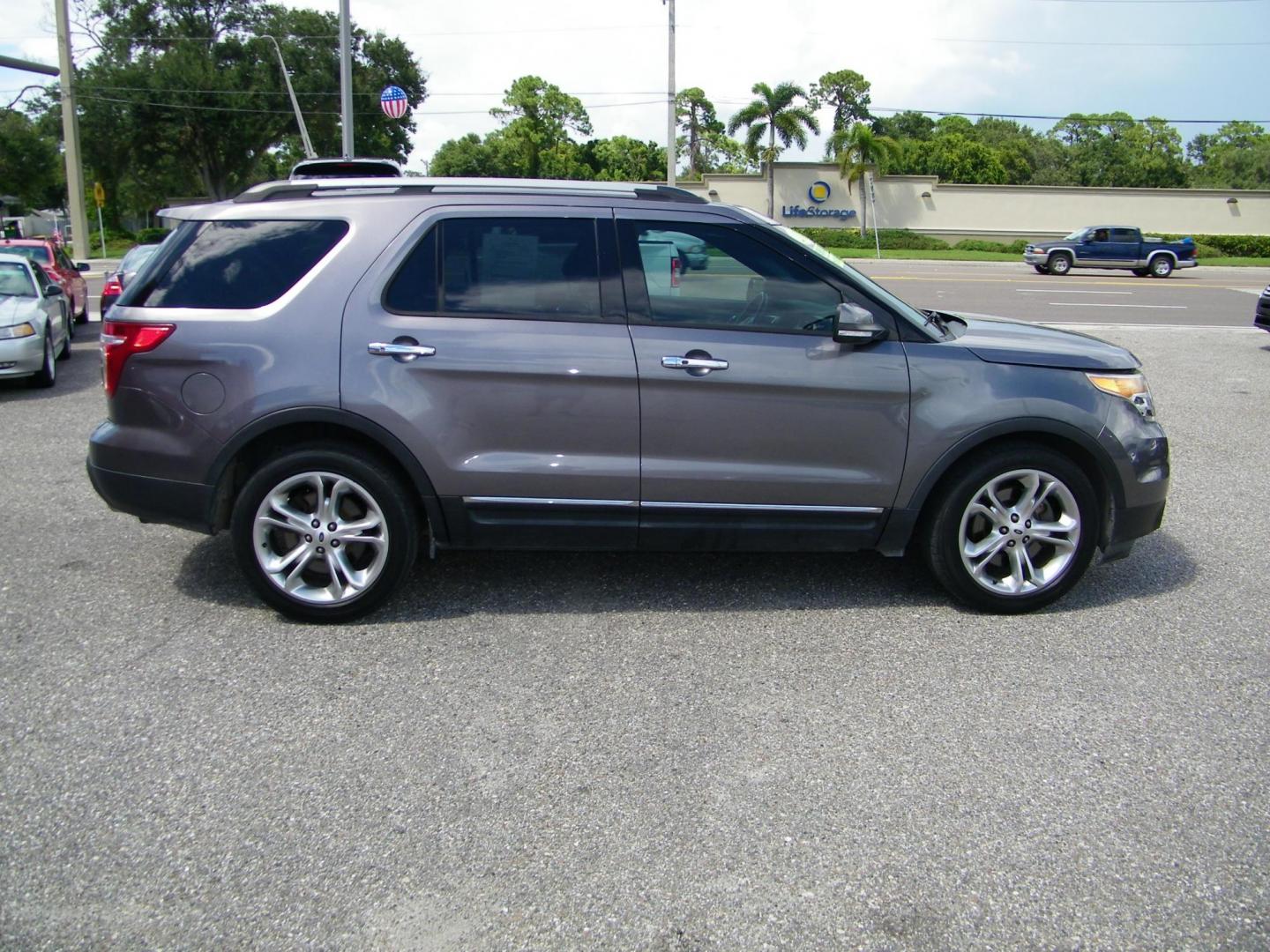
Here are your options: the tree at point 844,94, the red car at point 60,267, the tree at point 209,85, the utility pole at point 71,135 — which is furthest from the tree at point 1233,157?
the red car at point 60,267

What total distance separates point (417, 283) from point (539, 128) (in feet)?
281

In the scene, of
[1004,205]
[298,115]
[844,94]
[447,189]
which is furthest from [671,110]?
[844,94]

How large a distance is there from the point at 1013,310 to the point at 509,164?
6944 cm

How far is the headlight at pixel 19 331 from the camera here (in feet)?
34.9

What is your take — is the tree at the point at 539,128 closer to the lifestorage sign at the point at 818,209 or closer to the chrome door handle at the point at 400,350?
the lifestorage sign at the point at 818,209

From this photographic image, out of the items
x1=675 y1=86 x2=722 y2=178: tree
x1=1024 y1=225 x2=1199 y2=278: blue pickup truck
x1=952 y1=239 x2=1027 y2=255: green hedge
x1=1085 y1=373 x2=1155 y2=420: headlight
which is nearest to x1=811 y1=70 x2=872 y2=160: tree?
x1=675 y1=86 x2=722 y2=178: tree

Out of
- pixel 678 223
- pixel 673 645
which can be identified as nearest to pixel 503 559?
pixel 673 645

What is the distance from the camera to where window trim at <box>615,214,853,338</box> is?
472cm

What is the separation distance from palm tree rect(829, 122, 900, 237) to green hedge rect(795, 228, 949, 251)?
72 cm

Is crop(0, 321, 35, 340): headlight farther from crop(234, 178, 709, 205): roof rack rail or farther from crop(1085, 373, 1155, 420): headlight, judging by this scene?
crop(1085, 373, 1155, 420): headlight

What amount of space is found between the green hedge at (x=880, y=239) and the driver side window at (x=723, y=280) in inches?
1737

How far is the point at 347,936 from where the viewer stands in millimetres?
Answer: 2762

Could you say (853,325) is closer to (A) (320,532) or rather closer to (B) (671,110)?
(A) (320,532)

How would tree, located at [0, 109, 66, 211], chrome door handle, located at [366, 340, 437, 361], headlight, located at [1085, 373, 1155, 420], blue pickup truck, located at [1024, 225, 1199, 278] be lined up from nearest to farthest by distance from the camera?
chrome door handle, located at [366, 340, 437, 361], headlight, located at [1085, 373, 1155, 420], blue pickup truck, located at [1024, 225, 1199, 278], tree, located at [0, 109, 66, 211]
